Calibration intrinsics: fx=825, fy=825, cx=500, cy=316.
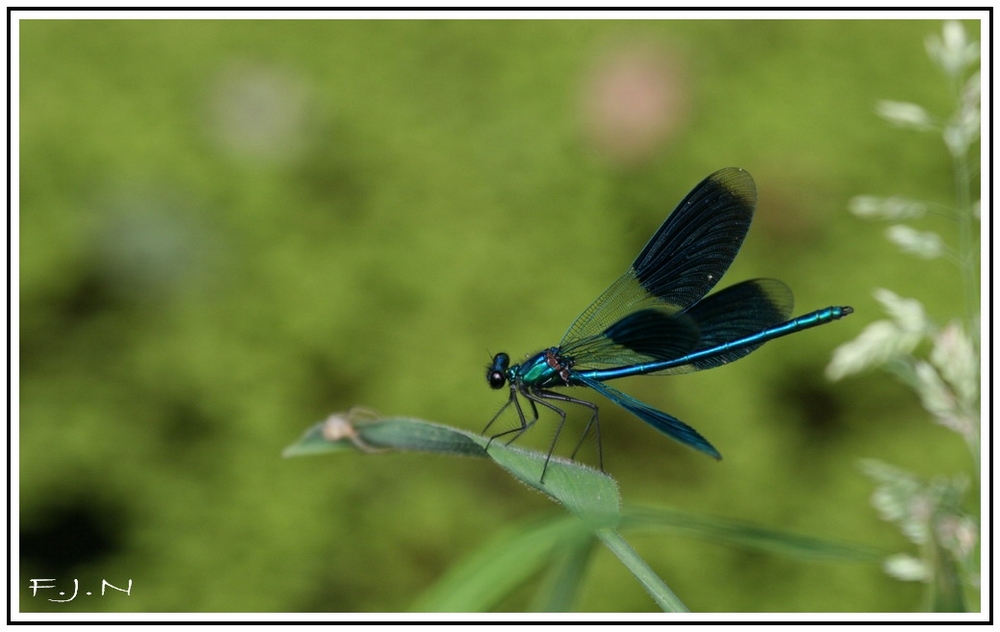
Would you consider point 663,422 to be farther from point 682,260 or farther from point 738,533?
point 682,260

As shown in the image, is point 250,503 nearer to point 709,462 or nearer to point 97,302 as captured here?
point 97,302

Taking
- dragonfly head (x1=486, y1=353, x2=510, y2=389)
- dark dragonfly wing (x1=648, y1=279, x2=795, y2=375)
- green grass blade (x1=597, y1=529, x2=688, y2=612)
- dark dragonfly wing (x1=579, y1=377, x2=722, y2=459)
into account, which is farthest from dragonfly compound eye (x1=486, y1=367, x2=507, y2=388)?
green grass blade (x1=597, y1=529, x2=688, y2=612)

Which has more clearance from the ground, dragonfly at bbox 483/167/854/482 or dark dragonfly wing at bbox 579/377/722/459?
dragonfly at bbox 483/167/854/482

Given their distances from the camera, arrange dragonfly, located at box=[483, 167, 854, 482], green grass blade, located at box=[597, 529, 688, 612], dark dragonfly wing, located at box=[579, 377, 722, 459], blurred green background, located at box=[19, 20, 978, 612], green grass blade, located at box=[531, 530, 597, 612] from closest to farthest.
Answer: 1. green grass blade, located at box=[597, 529, 688, 612]
2. green grass blade, located at box=[531, 530, 597, 612]
3. dark dragonfly wing, located at box=[579, 377, 722, 459]
4. dragonfly, located at box=[483, 167, 854, 482]
5. blurred green background, located at box=[19, 20, 978, 612]

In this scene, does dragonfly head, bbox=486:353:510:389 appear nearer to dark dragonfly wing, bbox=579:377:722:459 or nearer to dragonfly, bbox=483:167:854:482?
dragonfly, bbox=483:167:854:482

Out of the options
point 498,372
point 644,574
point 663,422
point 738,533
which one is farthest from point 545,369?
point 644,574

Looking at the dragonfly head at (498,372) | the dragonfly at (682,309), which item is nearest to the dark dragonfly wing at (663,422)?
the dragonfly at (682,309)
